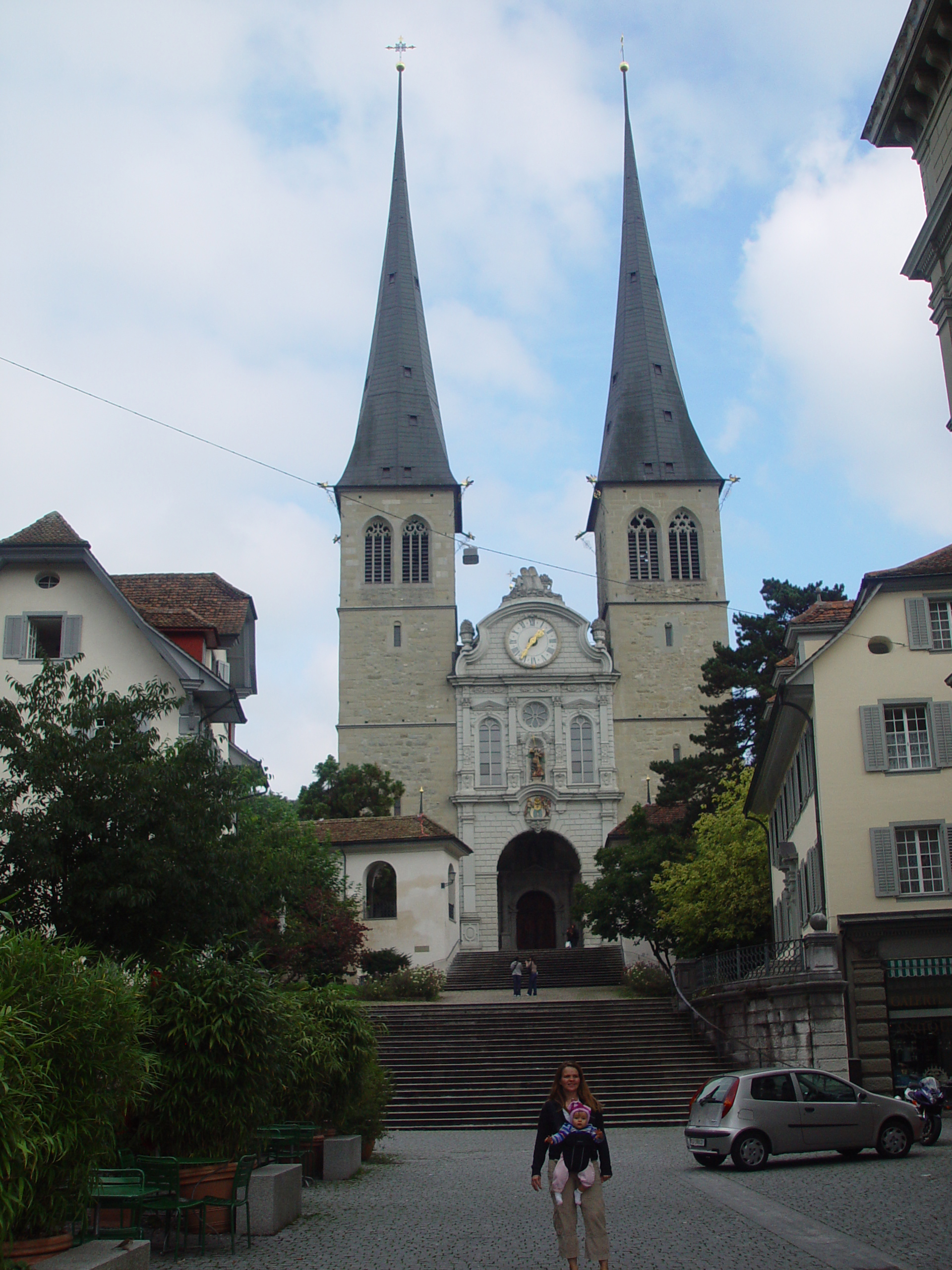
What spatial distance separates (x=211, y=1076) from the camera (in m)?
10.5

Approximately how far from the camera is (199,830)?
1639 cm

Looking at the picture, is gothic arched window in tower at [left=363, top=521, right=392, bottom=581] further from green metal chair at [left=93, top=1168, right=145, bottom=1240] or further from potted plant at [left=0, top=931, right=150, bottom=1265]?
potted plant at [left=0, top=931, right=150, bottom=1265]

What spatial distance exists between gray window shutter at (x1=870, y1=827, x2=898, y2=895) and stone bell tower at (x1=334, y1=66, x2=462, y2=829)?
3686 centimetres

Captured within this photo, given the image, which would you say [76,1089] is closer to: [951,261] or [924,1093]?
[951,261]

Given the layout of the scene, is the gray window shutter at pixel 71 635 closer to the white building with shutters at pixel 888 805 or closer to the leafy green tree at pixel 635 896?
the white building with shutters at pixel 888 805

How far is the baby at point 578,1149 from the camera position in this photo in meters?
8.25

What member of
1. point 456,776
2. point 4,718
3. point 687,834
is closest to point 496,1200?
point 4,718

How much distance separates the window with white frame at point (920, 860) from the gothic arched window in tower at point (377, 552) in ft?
143

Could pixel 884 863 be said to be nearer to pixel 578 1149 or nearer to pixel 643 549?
pixel 578 1149

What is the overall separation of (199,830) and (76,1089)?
922 cm

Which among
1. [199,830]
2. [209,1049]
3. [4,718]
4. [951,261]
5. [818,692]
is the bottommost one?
[209,1049]

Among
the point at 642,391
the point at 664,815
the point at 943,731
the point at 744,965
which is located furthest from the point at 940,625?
the point at 642,391

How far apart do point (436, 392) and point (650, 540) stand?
15274 millimetres

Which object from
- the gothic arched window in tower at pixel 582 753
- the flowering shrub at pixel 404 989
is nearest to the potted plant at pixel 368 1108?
the flowering shrub at pixel 404 989
